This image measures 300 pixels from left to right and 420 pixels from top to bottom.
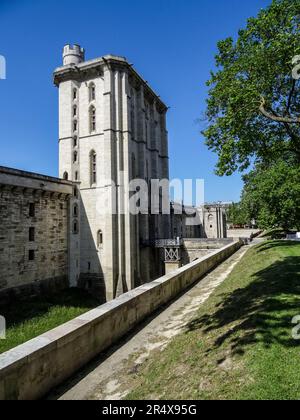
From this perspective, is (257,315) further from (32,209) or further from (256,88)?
(32,209)

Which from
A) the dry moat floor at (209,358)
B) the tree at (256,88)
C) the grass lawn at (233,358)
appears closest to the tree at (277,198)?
the tree at (256,88)

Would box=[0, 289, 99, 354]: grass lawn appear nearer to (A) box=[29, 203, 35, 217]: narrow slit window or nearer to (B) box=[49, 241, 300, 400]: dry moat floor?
(A) box=[29, 203, 35, 217]: narrow slit window

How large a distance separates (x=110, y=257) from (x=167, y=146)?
65.4 feet

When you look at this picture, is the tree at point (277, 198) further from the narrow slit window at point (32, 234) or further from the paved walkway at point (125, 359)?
the narrow slit window at point (32, 234)

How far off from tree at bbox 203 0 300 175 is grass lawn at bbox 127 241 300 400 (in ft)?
16.4

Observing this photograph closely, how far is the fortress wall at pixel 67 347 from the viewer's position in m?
3.89

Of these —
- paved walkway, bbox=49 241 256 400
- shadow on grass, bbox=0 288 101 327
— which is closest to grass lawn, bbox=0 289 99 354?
shadow on grass, bbox=0 288 101 327

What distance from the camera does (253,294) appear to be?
8.19 metres

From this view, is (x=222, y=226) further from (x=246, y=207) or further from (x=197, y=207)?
(x=246, y=207)

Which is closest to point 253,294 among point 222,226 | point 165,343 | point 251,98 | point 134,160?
point 165,343

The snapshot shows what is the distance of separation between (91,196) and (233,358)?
26.2 metres

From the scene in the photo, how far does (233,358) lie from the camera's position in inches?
179

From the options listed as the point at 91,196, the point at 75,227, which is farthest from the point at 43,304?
the point at 91,196

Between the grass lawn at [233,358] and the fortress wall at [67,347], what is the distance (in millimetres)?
1030
